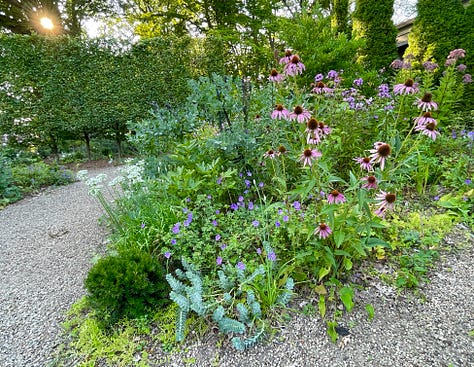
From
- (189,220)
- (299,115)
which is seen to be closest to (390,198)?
(299,115)

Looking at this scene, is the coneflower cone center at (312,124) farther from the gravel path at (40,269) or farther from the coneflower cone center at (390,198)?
the gravel path at (40,269)

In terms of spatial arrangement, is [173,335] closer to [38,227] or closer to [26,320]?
[26,320]

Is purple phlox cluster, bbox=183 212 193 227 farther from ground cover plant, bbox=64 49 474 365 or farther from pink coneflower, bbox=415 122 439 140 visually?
pink coneflower, bbox=415 122 439 140

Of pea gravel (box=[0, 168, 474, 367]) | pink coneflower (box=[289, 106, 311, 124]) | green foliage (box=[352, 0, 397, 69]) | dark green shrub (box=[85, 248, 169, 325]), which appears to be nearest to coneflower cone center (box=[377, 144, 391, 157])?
pink coneflower (box=[289, 106, 311, 124])

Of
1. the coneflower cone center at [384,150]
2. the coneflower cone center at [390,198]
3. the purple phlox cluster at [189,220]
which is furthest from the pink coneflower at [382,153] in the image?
the purple phlox cluster at [189,220]

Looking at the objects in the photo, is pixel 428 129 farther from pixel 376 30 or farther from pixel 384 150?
pixel 376 30

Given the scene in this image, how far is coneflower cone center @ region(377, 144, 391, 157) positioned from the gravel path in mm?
2014

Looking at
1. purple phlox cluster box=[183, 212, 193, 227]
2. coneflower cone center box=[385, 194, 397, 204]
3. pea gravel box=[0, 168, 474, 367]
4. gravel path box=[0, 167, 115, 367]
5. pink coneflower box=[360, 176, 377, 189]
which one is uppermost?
pink coneflower box=[360, 176, 377, 189]

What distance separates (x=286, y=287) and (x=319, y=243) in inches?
12.0

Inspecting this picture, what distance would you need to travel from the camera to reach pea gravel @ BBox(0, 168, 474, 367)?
→ 118cm

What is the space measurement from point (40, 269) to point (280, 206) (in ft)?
7.11

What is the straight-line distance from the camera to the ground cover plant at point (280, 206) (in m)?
1.36

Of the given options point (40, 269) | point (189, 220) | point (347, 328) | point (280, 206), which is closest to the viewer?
point (347, 328)

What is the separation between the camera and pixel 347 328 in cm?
130
